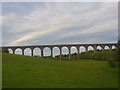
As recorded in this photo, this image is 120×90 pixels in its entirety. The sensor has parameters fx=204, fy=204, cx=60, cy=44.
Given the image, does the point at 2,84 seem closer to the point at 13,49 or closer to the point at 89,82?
the point at 89,82

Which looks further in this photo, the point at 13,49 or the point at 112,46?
the point at 112,46

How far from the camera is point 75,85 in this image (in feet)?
66.5

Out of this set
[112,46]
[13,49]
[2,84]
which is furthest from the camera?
[112,46]

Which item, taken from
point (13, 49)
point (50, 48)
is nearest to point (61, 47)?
point (50, 48)

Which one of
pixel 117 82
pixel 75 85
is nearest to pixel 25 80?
pixel 75 85

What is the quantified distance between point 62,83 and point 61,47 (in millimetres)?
58918

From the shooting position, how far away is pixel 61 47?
261 ft

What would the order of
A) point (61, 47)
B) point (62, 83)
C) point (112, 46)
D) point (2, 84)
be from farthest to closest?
1. point (112, 46)
2. point (61, 47)
3. point (62, 83)
4. point (2, 84)

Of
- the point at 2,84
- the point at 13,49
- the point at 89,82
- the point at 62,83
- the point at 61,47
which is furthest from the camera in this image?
the point at 61,47

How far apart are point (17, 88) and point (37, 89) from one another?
1765 millimetres

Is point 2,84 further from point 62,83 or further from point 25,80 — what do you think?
point 62,83

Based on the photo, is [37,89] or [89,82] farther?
[89,82]

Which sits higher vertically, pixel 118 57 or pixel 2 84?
pixel 118 57

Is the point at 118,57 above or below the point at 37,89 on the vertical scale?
above
